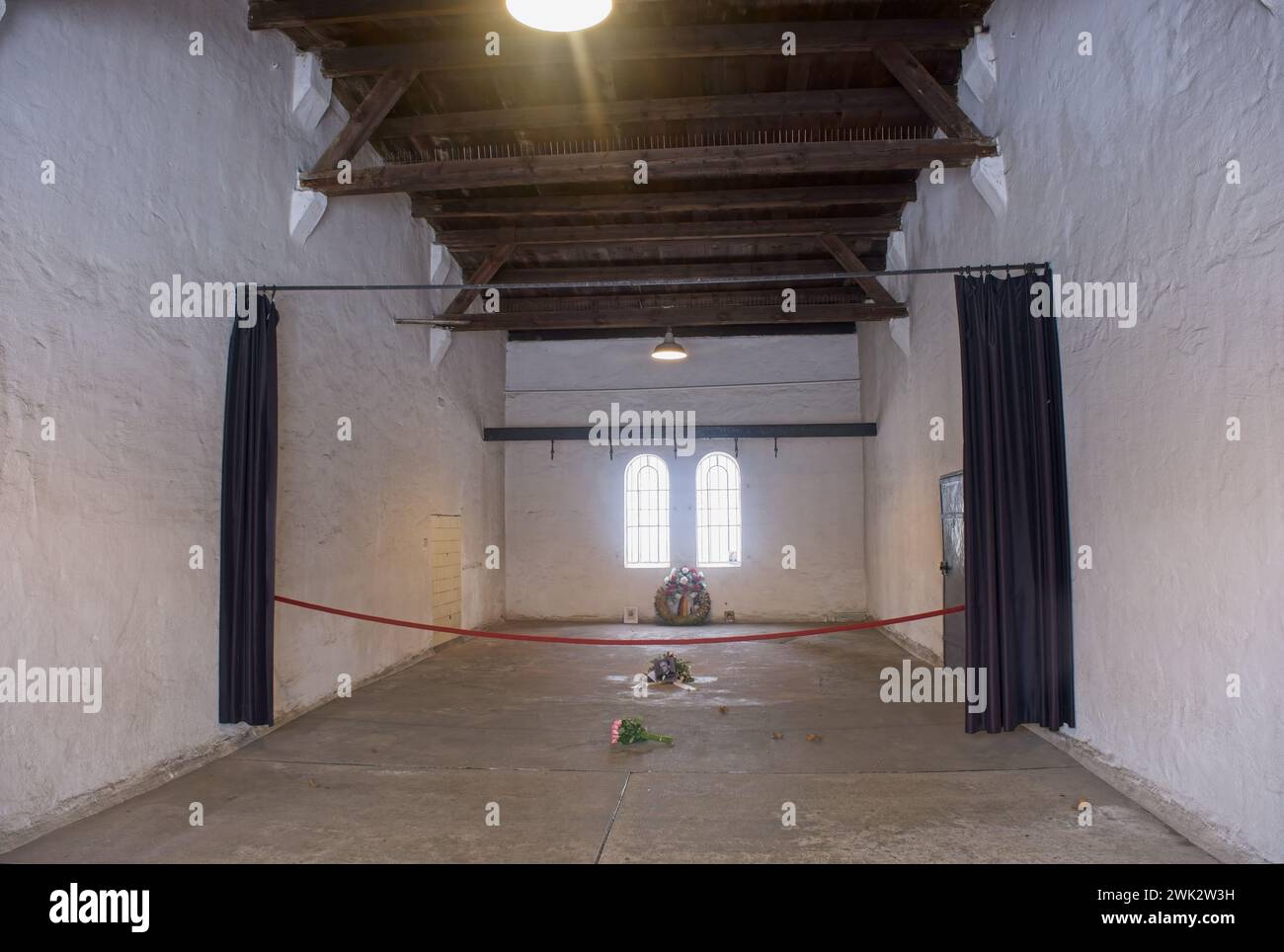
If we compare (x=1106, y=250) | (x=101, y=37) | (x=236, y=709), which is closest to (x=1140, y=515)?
(x=1106, y=250)

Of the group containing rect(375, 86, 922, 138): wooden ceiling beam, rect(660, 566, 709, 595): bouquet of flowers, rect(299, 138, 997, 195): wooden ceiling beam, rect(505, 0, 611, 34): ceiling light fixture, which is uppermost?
rect(375, 86, 922, 138): wooden ceiling beam

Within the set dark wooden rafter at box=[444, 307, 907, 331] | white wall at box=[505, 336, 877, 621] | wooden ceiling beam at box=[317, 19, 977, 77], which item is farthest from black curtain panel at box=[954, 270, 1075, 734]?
white wall at box=[505, 336, 877, 621]

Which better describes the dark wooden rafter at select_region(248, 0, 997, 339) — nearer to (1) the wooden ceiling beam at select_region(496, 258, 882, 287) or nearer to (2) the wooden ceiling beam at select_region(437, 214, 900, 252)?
(2) the wooden ceiling beam at select_region(437, 214, 900, 252)

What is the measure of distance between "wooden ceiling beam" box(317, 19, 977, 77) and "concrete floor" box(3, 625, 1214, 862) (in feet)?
16.9

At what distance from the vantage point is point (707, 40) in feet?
20.8

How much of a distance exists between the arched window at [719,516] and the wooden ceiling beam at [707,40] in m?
7.46

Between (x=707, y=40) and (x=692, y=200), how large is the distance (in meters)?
2.43

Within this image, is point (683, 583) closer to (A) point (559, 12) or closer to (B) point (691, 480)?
(B) point (691, 480)

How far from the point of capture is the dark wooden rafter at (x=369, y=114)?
22.1 ft

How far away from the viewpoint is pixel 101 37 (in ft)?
15.4

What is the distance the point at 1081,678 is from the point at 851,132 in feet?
17.5

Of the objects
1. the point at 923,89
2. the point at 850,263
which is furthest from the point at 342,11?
the point at 850,263

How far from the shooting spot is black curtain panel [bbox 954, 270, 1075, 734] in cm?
512
